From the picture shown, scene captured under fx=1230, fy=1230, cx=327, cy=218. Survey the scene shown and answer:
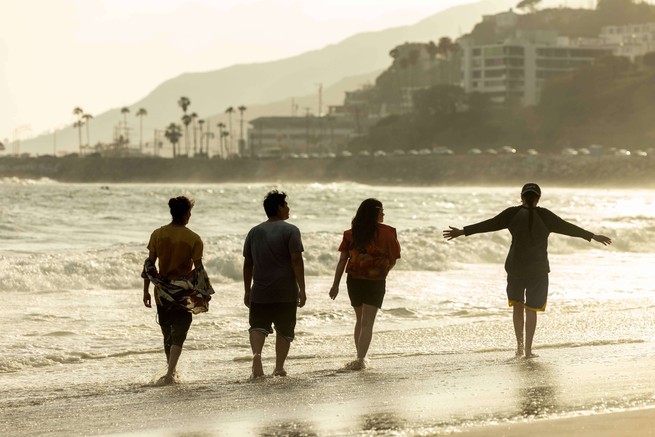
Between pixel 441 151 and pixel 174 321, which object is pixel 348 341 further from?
pixel 441 151

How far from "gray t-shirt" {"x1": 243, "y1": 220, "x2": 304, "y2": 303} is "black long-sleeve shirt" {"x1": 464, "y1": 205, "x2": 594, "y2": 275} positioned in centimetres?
188

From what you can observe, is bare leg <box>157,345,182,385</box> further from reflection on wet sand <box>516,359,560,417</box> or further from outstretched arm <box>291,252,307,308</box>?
reflection on wet sand <box>516,359,560,417</box>

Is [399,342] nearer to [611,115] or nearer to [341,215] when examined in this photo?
[341,215]

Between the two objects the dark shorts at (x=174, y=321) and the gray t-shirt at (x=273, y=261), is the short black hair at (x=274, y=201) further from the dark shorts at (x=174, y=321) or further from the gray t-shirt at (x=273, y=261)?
the dark shorts at (x=174, y=321)

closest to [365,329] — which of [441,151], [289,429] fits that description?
[289,429]

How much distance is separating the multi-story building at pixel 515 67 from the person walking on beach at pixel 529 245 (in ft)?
507

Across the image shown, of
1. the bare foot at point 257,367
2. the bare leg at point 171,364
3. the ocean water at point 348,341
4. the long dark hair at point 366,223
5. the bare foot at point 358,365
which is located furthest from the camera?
the bare foot at point 358,365

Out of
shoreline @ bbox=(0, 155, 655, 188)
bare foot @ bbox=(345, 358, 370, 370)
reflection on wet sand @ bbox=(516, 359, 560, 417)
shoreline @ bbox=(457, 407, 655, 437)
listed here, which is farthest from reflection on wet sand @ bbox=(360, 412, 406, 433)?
Answer: shoreline @ bbox=(0, 155, 655, 188)

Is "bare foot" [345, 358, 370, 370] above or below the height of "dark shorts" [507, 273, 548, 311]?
below

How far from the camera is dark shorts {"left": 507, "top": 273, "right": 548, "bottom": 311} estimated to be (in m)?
10.2

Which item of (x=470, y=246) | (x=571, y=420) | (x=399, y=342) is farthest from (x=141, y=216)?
(x=571, y=420)

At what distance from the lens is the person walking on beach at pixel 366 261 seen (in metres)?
9.51

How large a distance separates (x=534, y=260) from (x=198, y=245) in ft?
9.63

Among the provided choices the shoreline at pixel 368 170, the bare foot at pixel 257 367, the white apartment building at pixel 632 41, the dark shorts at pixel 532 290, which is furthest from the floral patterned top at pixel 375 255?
the white apartment building at pixel 632 41
